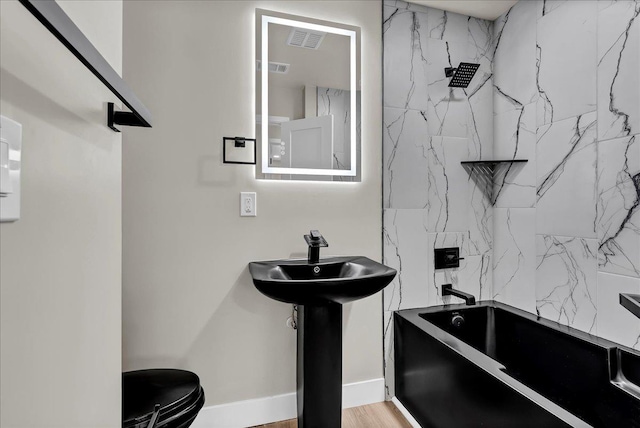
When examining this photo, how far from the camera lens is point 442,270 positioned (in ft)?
7.09

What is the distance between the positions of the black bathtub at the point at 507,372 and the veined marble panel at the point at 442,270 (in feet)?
0.36

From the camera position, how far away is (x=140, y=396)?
46.9 inches

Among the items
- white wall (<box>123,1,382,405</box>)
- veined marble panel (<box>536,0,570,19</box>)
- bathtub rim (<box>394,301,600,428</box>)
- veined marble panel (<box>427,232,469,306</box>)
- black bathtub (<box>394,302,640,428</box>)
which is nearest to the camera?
bathtub rim (<box>394,301,600,428</box>)

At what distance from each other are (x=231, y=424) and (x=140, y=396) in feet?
2.49

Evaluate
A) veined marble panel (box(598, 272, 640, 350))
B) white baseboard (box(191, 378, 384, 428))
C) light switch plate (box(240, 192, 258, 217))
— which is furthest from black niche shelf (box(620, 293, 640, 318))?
light switch plate (box(240, 192, 258, 217))

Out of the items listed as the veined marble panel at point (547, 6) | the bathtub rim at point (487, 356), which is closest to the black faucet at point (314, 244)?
the bathtub rim at point (487, 356)

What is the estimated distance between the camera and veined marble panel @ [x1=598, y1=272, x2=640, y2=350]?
151cm

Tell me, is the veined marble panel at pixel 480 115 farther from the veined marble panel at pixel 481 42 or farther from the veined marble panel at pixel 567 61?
the veined marble panel at pixel 567 61

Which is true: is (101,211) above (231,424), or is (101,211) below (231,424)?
above

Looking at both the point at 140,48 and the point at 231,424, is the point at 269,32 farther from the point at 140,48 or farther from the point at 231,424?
the point at 231,424

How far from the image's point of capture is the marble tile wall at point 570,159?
1.55 meters

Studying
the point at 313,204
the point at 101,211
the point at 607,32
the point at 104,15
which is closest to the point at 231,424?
the point at 313,204

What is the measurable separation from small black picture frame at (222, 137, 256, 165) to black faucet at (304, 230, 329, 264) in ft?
1.63

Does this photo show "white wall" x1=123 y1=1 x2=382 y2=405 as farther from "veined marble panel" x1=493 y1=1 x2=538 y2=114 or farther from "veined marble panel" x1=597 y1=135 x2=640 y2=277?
"veined marble panel" x1=597 y1=135 x2=640 y2=277
